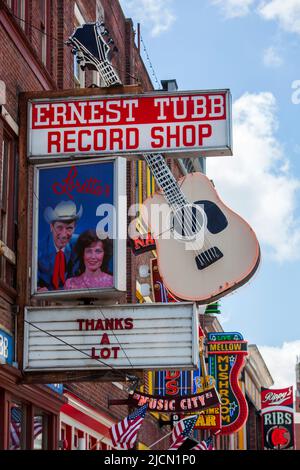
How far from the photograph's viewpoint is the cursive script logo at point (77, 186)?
60.3 ft

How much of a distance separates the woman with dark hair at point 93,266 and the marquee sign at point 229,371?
1853 cm

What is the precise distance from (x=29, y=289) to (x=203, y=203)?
4.32m

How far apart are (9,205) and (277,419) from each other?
44649mm

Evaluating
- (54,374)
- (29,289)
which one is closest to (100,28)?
(29,289)

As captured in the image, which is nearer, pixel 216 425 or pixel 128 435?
pixel 128 435

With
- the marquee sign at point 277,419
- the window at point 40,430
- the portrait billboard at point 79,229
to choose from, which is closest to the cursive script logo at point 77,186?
the portrait billboard at point 79,229

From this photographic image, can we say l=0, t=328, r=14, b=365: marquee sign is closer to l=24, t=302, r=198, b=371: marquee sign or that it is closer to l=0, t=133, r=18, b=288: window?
l=24, t=302, r=198, b=371: marquee sign

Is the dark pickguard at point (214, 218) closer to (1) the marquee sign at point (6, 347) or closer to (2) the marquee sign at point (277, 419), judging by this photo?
(1) the marquee sign at point (6, 347)

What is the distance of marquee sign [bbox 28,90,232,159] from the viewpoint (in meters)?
18.8

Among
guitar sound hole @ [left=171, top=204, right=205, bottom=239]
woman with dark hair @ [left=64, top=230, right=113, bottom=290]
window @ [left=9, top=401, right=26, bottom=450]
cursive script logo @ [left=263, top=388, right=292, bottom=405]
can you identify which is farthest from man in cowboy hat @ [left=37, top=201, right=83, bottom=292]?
cursive script logo @ [left=263, top=388, right=292, bottom=405]

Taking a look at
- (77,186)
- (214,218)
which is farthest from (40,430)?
(77,186)

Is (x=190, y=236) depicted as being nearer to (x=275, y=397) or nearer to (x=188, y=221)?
(x=188, y=221)

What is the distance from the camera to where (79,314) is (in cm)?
1827
